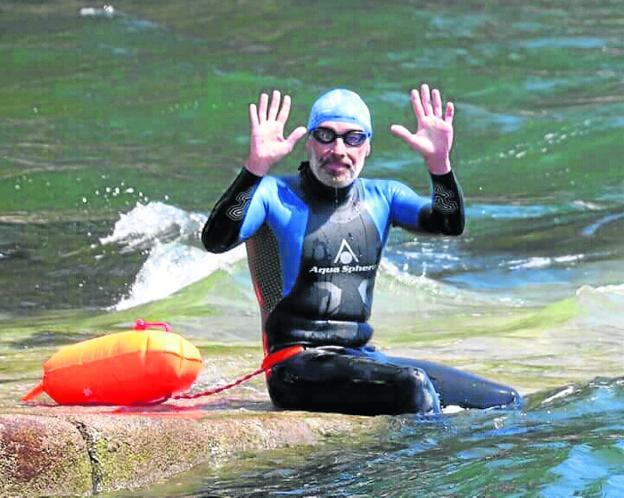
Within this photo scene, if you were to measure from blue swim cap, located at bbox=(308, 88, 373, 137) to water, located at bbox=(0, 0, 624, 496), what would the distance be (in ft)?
3.93

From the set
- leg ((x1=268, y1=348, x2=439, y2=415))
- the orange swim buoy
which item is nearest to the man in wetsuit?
leg ((x1=268, y1=348, x2=439, y2=415))

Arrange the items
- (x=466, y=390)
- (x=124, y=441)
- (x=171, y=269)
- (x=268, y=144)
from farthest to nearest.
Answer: (x=171, y=269)
(x=466, y=390)
(x=268, y=144)
(x=124, y=441)

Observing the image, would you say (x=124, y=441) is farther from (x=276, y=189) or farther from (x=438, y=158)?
(x=438, y=158)

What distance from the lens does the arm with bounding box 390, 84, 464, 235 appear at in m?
6.14

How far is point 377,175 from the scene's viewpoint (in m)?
14.6

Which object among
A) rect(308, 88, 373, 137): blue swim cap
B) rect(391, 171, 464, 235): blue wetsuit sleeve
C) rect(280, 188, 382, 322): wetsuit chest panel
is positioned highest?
rect(308, 88, 373, 137): blue swim cap

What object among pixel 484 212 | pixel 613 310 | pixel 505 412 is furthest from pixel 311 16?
pixel 505 412

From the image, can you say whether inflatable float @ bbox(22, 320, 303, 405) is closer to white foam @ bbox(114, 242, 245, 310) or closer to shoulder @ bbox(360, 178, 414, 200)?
shoulder @ bbox(360, 178, 414, 200)

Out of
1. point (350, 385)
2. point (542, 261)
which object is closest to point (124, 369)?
point (350, 385)

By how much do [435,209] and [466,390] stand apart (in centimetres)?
76

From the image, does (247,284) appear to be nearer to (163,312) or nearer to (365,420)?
(163,312)

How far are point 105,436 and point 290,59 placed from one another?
45.2ft

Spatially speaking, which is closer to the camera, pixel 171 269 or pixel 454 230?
pixel 454 230

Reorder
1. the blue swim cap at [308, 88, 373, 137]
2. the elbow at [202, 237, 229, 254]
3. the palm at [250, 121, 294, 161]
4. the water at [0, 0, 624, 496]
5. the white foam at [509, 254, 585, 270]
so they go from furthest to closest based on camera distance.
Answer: the white foam at [509, 254, 585, 270] < the blue swim cap at [308, 88, 373, 137] < the water at [0, 0, 624, 496] < the elbow at [202, 237, 229, 254] < the palm at [250, 121, 294, 161]
